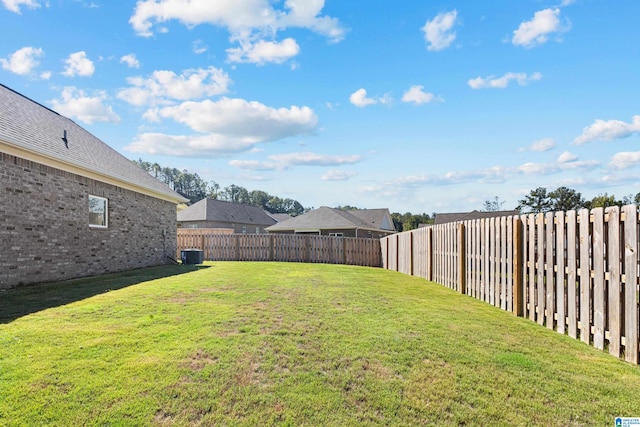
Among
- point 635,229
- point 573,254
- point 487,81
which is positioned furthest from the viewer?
point 487,81

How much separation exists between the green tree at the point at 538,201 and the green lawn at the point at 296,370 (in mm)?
47556

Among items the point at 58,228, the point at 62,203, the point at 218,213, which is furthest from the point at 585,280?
the point at 218,213

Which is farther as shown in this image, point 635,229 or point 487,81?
point 487,81

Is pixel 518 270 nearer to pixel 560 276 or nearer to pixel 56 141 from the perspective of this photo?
pixel 560 276

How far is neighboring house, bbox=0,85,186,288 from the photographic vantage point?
8602 millimetres

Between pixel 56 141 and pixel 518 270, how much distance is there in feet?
44.0

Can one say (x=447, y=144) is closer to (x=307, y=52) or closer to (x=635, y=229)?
(x=307, y=52)

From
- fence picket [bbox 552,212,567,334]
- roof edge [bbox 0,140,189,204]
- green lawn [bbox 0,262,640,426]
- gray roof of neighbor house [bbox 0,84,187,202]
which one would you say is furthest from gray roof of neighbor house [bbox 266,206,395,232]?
fence picket [bbox 552,212,567,334]

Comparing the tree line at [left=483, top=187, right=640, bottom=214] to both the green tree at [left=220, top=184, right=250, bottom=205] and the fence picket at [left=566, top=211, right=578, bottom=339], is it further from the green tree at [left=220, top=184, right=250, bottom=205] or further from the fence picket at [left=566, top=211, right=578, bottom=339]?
the green tree at [left=220, top=184, right=250, bottom=205]

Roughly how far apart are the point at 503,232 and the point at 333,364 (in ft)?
15.7

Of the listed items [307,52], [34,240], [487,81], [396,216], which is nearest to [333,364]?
[34,240]

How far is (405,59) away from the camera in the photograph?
13211 mm

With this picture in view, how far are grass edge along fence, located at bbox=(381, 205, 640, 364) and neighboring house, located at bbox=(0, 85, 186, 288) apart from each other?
36.9 feet

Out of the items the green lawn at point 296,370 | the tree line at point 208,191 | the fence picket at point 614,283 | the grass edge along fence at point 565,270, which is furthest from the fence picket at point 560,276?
the tree line at point 208,191
